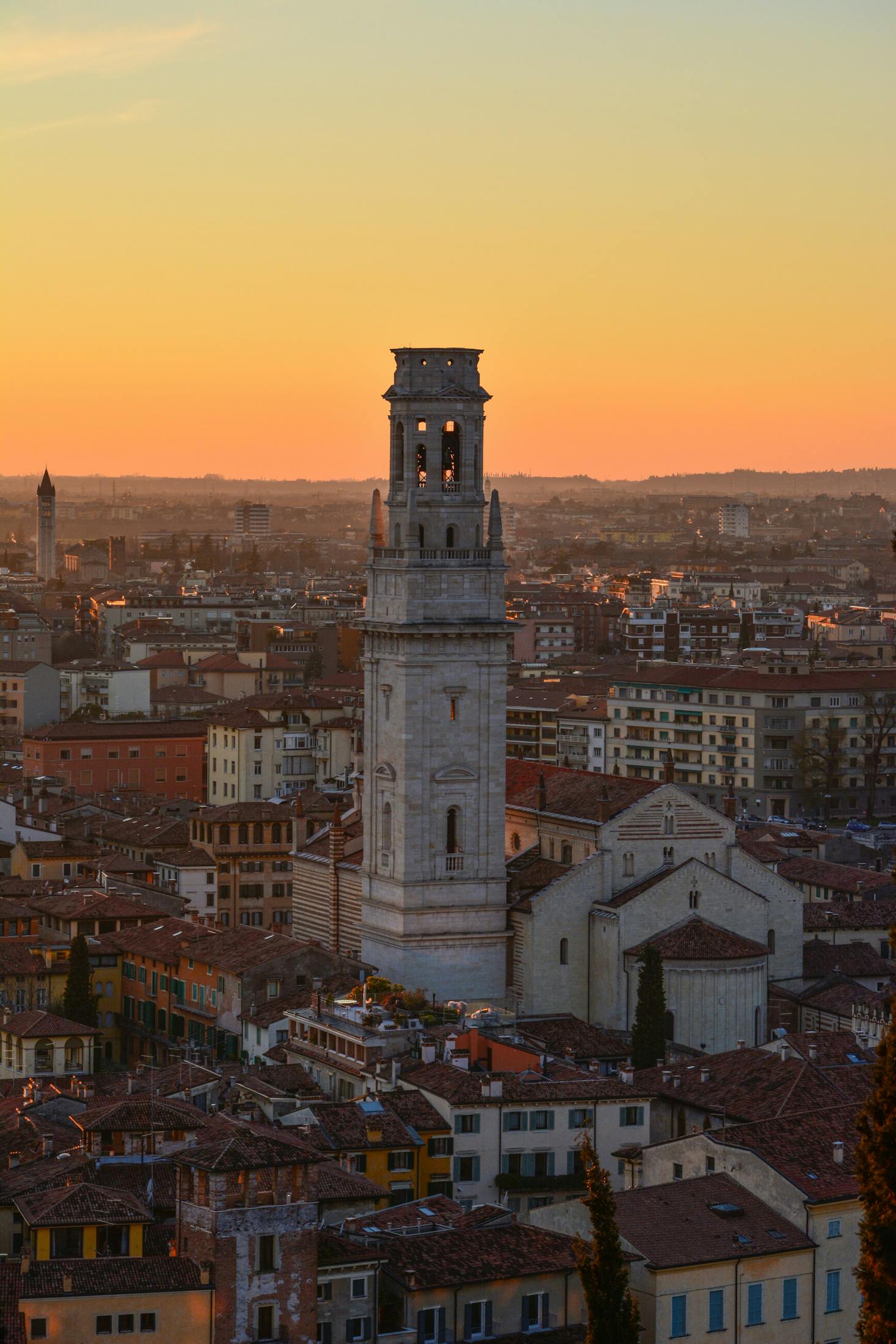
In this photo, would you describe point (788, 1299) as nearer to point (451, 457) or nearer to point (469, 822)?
point (469, 822)

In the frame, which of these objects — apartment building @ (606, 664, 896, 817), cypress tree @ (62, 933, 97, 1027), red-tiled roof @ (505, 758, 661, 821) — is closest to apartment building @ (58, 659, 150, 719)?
apartment building @ (606, 664, 896, 817)

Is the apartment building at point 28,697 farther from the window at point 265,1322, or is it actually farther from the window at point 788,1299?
the window at point 265,1322

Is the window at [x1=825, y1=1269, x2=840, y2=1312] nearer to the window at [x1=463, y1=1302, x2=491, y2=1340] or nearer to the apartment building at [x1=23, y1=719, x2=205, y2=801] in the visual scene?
the window at [x1=463, y1=1302, x2=491, y2=1340]

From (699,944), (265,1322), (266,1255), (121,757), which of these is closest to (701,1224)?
(266,1255)

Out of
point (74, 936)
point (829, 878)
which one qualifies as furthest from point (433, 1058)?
point (829, 878)

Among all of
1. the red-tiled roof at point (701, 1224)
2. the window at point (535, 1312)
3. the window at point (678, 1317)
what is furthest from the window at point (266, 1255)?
→ the window at point (678, 1317)
